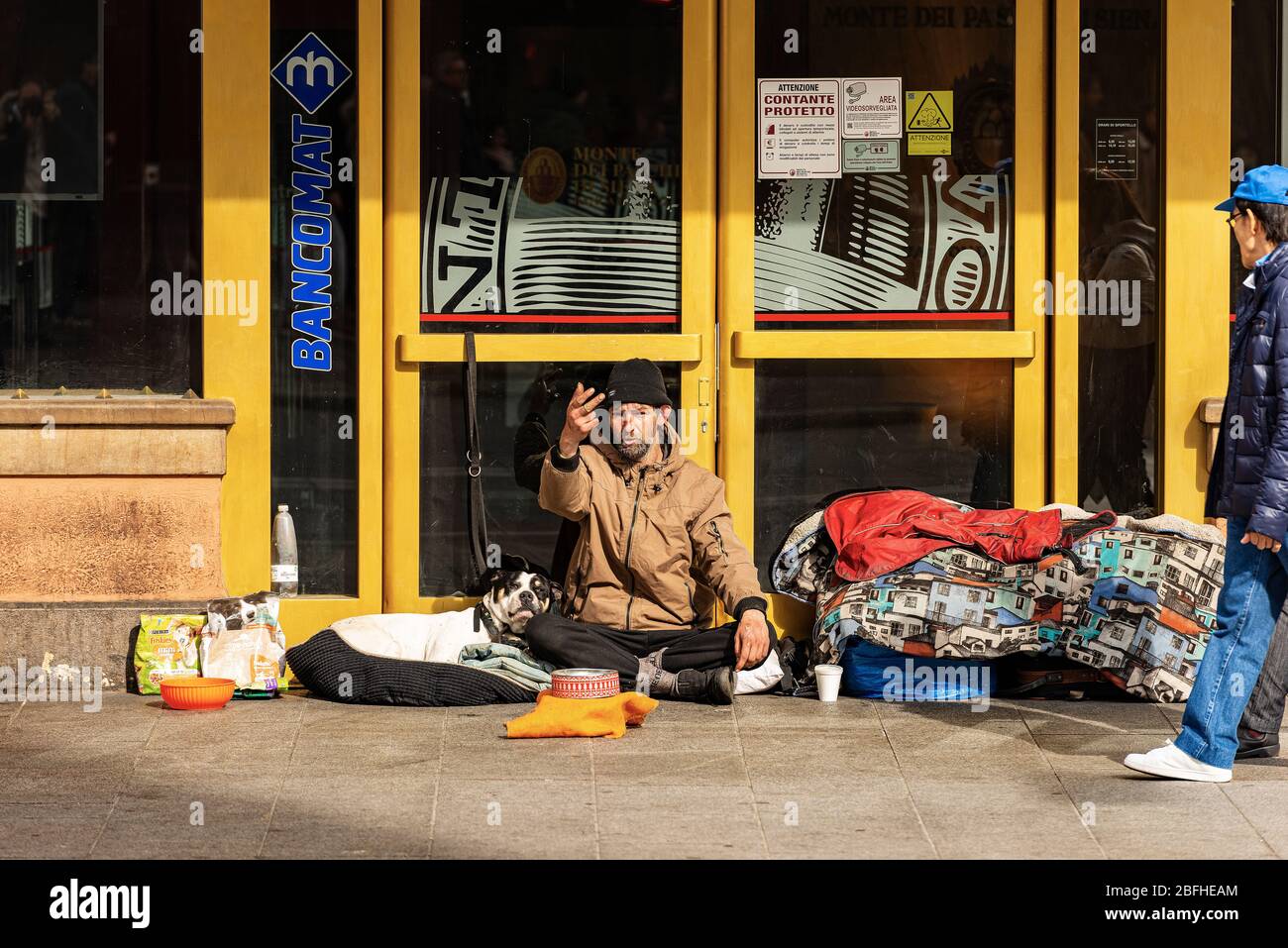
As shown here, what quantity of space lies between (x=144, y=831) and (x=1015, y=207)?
435 cm

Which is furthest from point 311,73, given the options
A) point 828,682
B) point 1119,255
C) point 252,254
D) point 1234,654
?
point 1234,654

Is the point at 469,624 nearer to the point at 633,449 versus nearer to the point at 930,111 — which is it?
the point at 633,449

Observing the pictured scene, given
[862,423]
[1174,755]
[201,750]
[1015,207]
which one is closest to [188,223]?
[201,750]

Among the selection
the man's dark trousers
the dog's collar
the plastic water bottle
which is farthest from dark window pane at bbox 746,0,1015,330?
the plastic water bottle

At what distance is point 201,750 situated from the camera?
235 inches

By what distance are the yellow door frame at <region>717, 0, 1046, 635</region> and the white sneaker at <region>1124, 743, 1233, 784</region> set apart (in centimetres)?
→ 199

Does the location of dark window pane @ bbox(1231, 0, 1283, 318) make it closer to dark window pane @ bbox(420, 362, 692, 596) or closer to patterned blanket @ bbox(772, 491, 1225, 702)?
patterned blanket @ bbox(772, 491, 1225, 702)

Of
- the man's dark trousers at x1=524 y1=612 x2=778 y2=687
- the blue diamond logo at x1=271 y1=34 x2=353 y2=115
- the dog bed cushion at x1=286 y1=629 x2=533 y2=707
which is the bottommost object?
the dog bed cushion at x1=286 y1=629 x2=533 y2=707

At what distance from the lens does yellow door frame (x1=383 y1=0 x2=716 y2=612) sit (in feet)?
23.9

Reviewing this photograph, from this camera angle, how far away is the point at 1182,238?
7320 mm

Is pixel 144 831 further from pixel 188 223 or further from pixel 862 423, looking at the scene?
pixel 862 423

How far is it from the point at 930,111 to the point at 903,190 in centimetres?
34

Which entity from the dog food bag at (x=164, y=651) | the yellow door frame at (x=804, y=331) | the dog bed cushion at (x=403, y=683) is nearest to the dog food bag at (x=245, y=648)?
the dog food bag at (x=164, y=651)

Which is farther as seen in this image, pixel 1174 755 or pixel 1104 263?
pixel 1104 263
